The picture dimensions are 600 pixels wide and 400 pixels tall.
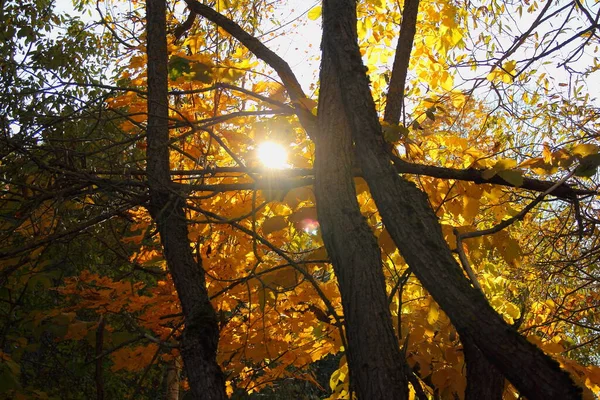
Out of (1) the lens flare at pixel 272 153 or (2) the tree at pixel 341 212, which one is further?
(1) the lens flare at pixel 272 153

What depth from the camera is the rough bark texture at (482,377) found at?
183cm

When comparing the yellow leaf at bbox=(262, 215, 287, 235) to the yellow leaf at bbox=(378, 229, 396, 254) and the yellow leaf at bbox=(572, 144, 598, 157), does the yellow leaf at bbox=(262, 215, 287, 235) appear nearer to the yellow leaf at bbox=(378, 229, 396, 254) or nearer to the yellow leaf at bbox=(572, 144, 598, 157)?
the yellow leaf at bbox=(378, 229, 396, 254)

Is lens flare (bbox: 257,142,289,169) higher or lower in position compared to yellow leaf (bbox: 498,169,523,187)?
higher

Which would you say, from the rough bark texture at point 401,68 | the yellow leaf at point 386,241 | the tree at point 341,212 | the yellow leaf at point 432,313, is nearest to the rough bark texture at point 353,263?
the tree at point 341,212

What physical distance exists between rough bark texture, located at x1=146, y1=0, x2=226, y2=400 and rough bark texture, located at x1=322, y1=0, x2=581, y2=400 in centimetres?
76

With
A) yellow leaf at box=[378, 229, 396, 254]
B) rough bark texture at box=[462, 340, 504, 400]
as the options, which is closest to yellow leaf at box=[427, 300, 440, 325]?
yellow leaf at box=[378, 229, 396, 254]

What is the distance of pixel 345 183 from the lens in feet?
5.99

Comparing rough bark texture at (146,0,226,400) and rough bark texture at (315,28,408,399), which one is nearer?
rough bark texture at (315,28,408,399)

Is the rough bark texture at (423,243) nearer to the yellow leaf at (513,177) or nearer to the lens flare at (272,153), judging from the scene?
the yellow leaf at (513,177)

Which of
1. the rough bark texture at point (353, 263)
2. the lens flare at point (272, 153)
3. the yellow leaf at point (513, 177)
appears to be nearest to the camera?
the rough bark texture at point (353, 263)

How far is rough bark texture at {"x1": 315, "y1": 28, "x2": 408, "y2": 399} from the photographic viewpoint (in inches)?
61.6

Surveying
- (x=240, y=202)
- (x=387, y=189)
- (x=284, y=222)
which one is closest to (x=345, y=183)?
(x=387, y=189)

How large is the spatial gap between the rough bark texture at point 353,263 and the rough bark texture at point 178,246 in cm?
59

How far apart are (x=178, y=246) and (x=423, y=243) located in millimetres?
1164
